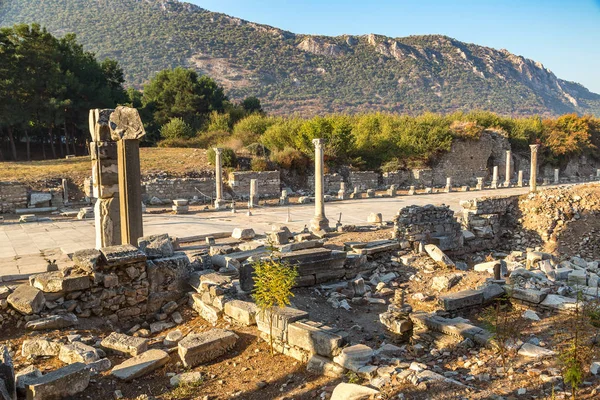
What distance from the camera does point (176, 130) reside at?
33688 millimetres

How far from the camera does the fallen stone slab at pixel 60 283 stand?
22.0 feet

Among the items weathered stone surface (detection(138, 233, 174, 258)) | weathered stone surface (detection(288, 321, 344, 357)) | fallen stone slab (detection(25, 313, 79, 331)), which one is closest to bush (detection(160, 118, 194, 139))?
weathered stone surface (detection(138, 233, 174, 258))

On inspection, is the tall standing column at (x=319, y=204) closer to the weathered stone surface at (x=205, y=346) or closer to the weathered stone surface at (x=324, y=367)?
the weathered stone surface at (x=205, y=346)

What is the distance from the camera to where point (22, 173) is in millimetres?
22750

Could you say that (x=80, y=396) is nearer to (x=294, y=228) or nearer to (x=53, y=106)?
(x=294, y=228)

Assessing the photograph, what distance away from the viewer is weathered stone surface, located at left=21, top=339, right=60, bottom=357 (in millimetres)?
5730

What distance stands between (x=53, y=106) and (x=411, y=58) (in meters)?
70.5

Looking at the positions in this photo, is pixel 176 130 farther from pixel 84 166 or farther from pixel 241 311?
pixel 241 311

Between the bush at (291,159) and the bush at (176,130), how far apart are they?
8040 mm

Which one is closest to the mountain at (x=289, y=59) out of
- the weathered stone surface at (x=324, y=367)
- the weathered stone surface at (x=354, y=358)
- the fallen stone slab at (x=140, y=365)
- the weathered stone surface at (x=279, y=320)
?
the weathered stone surface at (x=279, y=320)

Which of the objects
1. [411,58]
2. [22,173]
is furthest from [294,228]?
[411,58]

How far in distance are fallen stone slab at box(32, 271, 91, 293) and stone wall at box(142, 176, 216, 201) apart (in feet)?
52.6

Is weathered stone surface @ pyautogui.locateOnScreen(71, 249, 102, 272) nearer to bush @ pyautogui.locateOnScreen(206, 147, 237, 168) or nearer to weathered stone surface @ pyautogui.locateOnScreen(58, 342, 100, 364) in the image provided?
weathered stone surface @ pyautogui.locateOnScreen(58, 342, 100, 364)

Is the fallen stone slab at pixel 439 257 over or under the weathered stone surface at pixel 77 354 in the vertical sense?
under
